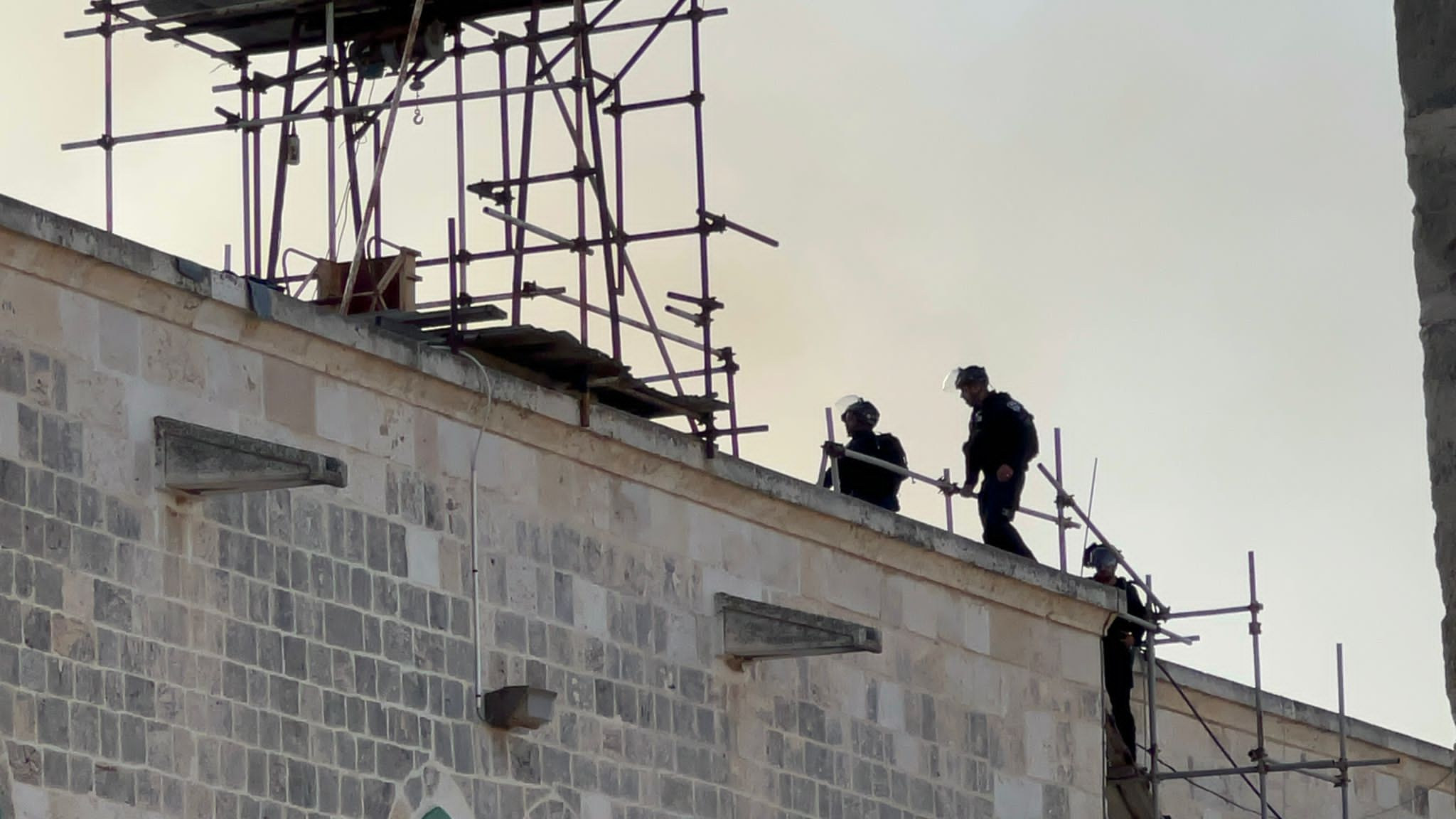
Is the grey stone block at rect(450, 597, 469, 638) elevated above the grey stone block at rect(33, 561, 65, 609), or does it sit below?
above

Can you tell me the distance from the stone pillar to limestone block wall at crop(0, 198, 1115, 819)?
725 cm

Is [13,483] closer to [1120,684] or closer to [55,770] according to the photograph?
[55,770]

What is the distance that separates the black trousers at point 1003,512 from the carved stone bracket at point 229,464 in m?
7.70

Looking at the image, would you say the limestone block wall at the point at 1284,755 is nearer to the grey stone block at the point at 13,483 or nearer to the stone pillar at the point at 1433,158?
the grey stone block at the point at 13,483

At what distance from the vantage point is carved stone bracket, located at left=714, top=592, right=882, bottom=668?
15.0 metres

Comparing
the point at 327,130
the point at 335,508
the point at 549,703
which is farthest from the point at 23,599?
the point at 327,130

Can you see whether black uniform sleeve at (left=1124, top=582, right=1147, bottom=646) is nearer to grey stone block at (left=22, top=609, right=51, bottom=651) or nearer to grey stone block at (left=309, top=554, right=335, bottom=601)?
grey stone block at (left=309, top=554, right=335, bottom=601)

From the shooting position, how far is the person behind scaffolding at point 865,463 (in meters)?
18.3

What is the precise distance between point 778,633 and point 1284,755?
736 centimetres

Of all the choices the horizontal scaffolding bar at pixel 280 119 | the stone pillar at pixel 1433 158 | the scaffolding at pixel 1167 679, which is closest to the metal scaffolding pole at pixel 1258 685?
the scaffolding at pixel 1167 679

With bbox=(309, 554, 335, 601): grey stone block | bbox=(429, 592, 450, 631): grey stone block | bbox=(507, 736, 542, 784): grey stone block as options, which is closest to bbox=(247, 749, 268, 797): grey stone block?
bbox=(309, 554, 335, 601): grey stone block

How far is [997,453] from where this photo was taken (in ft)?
60.7

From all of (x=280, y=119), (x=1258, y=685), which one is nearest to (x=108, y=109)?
(x=280, y=119)

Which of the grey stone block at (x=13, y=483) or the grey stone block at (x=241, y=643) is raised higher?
the grey stone block at (x=13, y=483)
